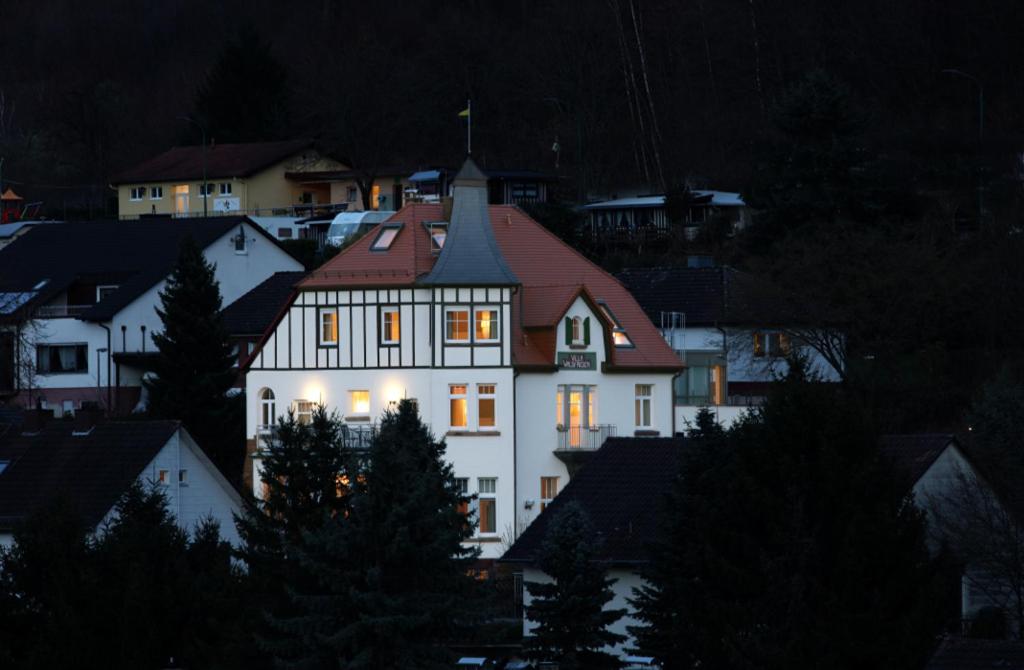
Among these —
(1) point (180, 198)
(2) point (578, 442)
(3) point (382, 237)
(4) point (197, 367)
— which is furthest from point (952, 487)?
(1) point (180, 198)

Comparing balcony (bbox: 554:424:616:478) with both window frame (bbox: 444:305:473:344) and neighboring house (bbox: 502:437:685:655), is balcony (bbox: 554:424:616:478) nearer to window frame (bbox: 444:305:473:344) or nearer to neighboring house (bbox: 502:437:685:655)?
window frame (bbox: 444:305:473:344)

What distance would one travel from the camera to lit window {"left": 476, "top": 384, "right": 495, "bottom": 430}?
55.1 m

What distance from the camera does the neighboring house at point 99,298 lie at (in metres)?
69.6

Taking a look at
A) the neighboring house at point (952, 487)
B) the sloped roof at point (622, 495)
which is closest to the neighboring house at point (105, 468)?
the sloped roof at point (622, 495)

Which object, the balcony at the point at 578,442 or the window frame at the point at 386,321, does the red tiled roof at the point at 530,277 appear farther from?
the balcony at the point at 578,442

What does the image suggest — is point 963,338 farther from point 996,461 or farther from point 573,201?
point 573,201

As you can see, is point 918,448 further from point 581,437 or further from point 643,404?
point 643,404

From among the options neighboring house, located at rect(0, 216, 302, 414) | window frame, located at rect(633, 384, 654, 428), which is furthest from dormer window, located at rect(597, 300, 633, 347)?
neighboring house, located at rect(0, 216, 302, 414)

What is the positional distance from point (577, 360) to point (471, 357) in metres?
2.60

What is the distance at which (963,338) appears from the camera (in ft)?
202

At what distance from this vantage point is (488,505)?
54.0m

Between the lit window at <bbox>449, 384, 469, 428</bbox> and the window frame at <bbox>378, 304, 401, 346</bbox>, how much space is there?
1.70 m

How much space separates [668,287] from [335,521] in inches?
1160

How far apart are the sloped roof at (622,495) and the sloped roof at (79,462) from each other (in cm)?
997
